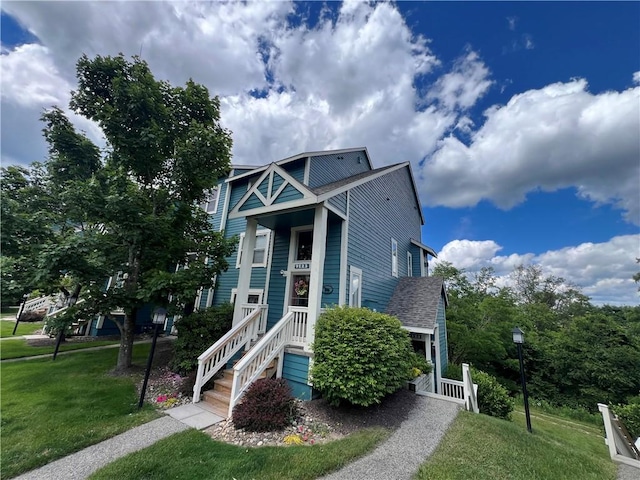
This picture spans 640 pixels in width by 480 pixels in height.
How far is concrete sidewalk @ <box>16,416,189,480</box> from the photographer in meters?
3.57

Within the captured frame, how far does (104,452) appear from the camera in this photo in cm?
409

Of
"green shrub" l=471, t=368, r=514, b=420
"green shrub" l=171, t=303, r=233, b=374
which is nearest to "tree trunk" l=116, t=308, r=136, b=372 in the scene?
"green shrub" l=171, t=303, r=233, b=374

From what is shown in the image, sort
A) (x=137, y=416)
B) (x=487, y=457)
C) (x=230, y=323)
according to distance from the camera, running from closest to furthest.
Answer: (x=487, y=457), (x=137, y=416), (x=230, y=323)

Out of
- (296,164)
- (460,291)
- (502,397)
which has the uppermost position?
(296,164)

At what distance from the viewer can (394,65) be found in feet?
35.4

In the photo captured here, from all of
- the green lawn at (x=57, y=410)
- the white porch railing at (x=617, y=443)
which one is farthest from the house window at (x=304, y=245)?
the white porch railing at (x=617, y=443)

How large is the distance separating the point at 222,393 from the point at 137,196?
605 centimetres

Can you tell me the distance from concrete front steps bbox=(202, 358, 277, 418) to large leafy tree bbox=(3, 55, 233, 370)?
256 cm

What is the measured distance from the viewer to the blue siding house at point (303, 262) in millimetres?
6562

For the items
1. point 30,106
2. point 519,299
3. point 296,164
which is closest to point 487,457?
point 296,164

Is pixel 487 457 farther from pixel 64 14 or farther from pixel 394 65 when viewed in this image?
pixel 64 14

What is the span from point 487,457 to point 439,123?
14.2 m

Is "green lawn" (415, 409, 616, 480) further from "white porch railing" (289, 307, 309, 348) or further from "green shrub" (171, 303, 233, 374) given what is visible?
"green shrub" (171, 303, 233, 374)

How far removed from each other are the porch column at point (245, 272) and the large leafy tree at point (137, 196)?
1.17 meters
